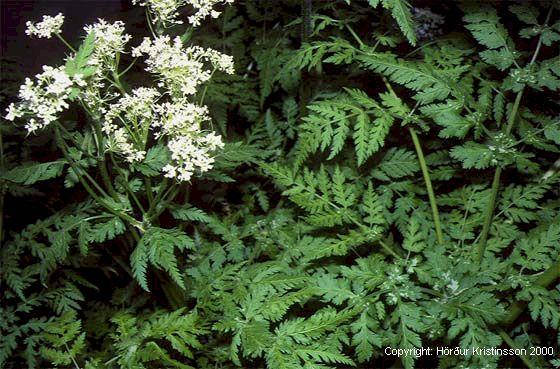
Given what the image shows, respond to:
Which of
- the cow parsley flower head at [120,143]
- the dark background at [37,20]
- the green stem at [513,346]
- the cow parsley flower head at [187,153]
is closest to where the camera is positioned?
the cow parsley flower head at [187,153]

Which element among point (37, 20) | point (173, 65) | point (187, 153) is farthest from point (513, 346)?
point (37, 20)

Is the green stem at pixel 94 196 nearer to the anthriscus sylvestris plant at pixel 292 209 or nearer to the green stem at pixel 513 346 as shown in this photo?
the anthriscus sylvestris plant at pixel 292 209

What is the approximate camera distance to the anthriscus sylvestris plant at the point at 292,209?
2.27m

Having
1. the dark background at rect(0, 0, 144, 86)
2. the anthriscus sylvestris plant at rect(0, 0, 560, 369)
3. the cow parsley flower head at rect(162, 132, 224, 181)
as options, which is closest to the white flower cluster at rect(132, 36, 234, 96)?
the anthriscus sylvestris plant at rect(0, 0, 560, 369)

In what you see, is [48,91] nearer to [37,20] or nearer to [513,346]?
[513,346]

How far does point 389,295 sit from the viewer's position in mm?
2416

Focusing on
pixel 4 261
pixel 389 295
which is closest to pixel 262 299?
pixel 389 295

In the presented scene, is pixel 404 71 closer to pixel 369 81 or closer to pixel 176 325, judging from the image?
pixel 369 81

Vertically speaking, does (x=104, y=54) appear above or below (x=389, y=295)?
above

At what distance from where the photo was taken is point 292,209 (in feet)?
10.2

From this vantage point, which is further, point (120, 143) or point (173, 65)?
point (120, 143)

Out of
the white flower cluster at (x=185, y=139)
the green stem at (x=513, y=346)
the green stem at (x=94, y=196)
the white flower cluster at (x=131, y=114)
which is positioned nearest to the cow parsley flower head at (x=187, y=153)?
the white flower cluster at (x=185, y=139)

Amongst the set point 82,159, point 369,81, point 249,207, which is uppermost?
point 82,159

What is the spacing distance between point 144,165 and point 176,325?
0.70m
